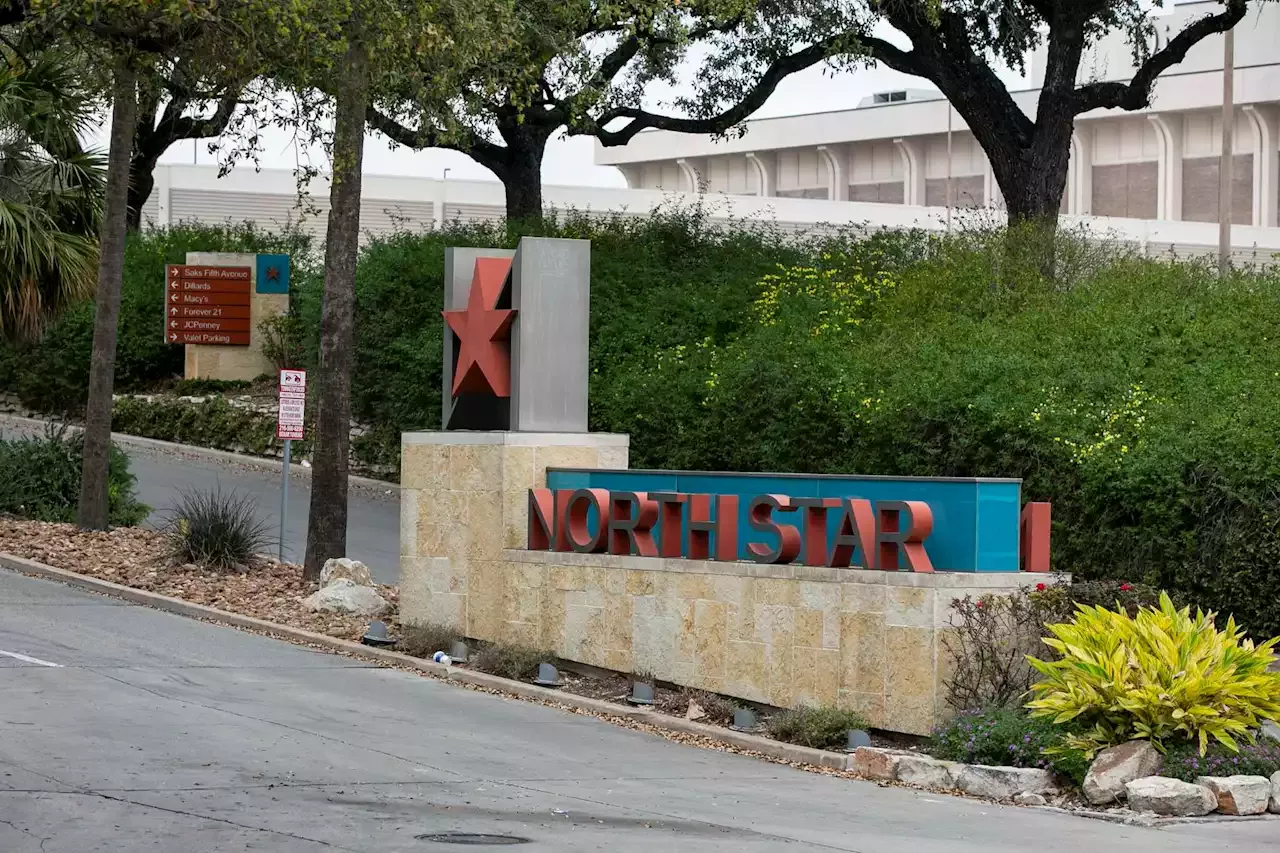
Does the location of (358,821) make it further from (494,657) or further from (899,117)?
(899,117)

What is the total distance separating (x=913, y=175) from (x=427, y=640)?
5602 cm

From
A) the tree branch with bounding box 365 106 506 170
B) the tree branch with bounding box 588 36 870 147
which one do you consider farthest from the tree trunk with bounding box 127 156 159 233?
the tree branch with bounding box 588 36 870 147

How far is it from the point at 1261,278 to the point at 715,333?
7.95m

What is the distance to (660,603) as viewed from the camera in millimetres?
15773

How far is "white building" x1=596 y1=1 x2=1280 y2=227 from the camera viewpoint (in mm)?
61438

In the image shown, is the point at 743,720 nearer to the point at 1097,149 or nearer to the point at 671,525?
the point at 671,525

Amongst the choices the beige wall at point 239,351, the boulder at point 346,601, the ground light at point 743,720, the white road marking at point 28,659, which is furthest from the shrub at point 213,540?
the beige wall at point 239,351

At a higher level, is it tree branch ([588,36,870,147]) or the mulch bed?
tree branch ([588,36,870,147])

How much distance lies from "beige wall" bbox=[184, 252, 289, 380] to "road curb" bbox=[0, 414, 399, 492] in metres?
2.47

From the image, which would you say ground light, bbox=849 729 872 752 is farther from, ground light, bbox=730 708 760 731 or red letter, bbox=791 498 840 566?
red letter, bbox=791 498 840 566

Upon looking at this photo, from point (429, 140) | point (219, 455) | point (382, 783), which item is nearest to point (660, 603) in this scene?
point (382, 783)

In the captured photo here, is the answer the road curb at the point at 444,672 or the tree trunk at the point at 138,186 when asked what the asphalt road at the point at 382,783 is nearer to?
the road curb at the point at 444,672

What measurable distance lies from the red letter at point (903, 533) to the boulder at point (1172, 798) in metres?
2.45

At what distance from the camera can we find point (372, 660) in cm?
1759
